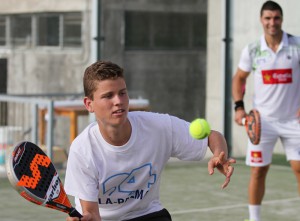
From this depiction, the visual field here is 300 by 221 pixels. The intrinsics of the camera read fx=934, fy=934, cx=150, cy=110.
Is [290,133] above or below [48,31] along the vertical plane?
below

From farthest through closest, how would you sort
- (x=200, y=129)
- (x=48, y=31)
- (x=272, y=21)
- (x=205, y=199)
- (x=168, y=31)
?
(x=48, y=31) < (x=168, y=31) < (x=205, y=199) < (x=272, y=21) < (x=200, y=129)

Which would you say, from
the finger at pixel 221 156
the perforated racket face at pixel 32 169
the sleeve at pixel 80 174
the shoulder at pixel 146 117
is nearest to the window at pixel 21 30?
the shoulder at pixel 146 117

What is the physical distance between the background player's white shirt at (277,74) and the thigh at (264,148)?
0.11 m

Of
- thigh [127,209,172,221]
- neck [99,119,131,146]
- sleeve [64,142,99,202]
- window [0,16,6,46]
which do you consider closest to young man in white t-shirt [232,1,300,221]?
thigh [127,209,172,221]

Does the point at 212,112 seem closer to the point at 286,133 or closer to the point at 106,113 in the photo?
the point at 286,133

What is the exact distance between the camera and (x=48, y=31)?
87.2 feet

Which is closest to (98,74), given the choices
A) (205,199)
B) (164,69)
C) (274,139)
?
(274,139)

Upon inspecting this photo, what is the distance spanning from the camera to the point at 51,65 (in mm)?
25797

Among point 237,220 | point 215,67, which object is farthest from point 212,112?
point 237,220

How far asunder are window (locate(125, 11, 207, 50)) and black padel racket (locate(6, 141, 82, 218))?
20.1 m

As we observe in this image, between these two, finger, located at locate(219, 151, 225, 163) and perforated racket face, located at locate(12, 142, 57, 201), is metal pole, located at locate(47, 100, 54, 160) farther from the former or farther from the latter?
finger, located at locate(219, 151, 225, 163)

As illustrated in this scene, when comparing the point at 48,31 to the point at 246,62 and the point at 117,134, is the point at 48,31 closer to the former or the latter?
the point at 246,62

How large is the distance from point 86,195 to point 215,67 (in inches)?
430

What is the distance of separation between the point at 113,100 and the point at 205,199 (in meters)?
5.58
